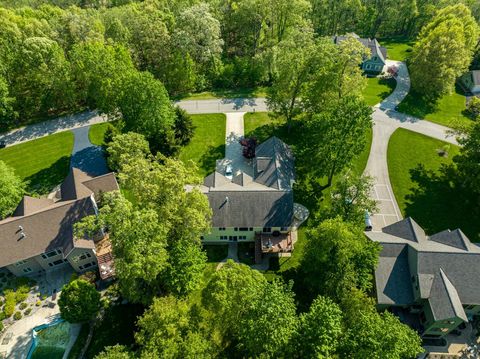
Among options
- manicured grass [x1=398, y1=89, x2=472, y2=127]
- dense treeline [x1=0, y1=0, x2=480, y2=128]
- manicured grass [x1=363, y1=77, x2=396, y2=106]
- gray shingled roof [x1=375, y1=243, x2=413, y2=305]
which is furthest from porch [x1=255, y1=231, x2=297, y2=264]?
manicured grass [x1=398, y1=89, x2=472, y2=127]

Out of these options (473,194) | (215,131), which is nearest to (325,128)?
(215,131)

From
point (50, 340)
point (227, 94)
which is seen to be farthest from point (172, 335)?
point (227, 94)

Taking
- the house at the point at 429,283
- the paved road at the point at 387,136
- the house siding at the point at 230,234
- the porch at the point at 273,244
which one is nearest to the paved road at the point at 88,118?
the paved road at the point at 387,136

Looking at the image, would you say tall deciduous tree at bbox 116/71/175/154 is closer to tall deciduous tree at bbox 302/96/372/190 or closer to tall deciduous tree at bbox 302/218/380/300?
tall deciduous tree at bbox 302/96/372/190

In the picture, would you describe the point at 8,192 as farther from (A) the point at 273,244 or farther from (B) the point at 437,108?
(B) the point at 437,108

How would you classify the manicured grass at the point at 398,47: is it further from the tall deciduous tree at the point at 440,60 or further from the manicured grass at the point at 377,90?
the manicured grass at the point at 377,90
